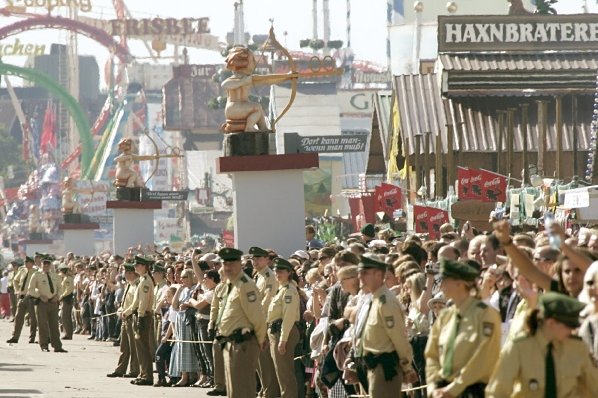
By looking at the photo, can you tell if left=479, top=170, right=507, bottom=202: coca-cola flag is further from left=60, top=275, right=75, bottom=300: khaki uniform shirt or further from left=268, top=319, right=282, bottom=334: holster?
left=268, top=319, right=282, bottom=334: holster

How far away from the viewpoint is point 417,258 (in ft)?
59.5

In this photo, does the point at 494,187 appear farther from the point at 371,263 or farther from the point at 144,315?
the point at 371,263

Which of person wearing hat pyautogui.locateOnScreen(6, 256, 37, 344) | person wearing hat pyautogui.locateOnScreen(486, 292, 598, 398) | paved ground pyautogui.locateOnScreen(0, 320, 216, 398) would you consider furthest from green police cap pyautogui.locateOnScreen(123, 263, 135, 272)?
person wearing hat pyautogui.locateOnScreen(486, 292, 598, 398)

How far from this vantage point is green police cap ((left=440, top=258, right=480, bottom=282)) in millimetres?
12141

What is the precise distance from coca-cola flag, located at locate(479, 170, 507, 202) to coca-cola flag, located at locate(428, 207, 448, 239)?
927 millimetres

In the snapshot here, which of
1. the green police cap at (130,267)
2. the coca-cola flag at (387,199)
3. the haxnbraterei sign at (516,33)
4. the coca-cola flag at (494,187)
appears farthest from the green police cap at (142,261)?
the haxnbraterei sign at (516,33)

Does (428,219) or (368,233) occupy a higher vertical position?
(368,233)

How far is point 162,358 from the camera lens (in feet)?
84.2

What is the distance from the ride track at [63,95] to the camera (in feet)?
541

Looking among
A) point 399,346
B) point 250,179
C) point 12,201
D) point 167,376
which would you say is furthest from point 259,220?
point 12,201

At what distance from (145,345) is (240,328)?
795 cm

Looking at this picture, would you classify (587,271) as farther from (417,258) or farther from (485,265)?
(417,258)

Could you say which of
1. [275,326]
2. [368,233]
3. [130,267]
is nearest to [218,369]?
[368,233]

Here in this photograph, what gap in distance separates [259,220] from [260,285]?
7542mm
